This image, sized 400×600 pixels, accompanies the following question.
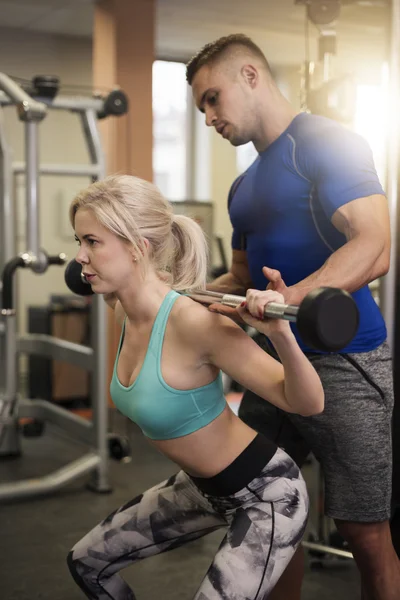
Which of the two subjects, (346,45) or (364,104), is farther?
(346,45)

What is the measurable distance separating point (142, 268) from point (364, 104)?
425 centimetres

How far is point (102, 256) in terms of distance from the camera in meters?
1.49

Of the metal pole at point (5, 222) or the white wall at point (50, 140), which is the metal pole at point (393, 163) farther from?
the white wall at point (50, 140)

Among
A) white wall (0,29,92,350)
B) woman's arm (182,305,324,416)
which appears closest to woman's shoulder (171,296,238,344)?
woman's arm (182,305,324,416)

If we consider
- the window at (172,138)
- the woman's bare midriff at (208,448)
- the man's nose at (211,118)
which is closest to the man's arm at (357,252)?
the woman's bare midriff at (208,448)

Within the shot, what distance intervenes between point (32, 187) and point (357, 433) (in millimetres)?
1959

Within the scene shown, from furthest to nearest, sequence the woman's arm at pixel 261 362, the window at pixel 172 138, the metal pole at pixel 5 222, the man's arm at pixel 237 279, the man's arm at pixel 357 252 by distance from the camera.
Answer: the window at pixel 172 138, the metal pole at pixel 5 222, the man's arm at pixel 237 279, the man's arm at pixel 357 252, the woman's arm at pixel 261 362

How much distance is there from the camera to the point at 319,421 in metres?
1.66

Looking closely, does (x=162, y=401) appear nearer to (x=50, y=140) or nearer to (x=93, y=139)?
(x=93, y=139)

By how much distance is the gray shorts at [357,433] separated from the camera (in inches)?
63.9

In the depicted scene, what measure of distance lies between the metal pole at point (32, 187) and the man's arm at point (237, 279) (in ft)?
4.16

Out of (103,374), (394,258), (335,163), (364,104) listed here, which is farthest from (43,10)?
(335,163)

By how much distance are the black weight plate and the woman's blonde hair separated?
52 cm

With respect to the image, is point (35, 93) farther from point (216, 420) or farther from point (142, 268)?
point (216, 420)
